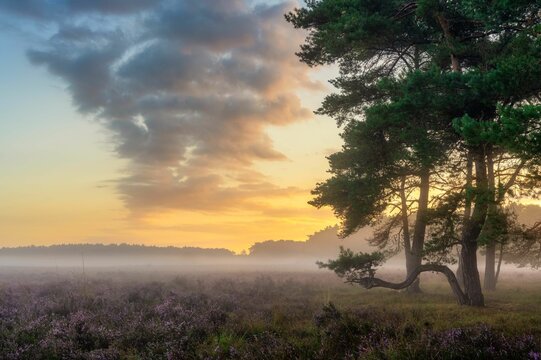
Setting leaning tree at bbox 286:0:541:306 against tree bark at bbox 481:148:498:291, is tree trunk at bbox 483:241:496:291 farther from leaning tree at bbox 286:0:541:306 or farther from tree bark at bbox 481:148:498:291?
leaning tree at bbox 286:0:541:306

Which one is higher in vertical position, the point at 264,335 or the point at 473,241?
the point at 473,241

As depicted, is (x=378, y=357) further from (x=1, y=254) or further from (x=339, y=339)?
(x=1, y=254)

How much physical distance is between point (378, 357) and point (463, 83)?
8.29 meters

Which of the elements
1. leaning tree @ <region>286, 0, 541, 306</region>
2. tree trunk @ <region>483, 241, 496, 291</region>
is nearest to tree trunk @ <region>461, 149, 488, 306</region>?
leaning tree @ <region>286, 0, 541, 306</region>

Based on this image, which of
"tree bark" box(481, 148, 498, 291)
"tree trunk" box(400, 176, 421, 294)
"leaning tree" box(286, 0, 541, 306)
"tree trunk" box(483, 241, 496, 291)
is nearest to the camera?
"leaning tree" box(286, 0, 541, 306)

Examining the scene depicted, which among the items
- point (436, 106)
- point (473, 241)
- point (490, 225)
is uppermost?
point (436, 106)

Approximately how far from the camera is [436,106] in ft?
38.8

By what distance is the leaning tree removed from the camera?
1055 centimetres

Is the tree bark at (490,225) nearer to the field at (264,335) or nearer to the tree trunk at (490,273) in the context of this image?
the tree trunk at (490,273)

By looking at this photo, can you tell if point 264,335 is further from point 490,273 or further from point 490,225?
point 490,273

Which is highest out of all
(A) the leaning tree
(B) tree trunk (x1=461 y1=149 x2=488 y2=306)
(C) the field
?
(A) the leaning tree

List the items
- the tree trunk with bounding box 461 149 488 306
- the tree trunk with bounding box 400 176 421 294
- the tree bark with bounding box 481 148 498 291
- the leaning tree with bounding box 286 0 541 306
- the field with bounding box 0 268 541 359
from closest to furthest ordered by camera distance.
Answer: the field with bounding box 0 268 541 359 < the leaning tree with bounding box 286 0 541 306 < the tree bark with bounding box 481 148 498 291 < the tree trunk with bounding box 461 149 488 306 < the tree trunk with bounding box 400 176 421 294

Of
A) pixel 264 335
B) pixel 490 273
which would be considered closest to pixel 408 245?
pixel 490 273

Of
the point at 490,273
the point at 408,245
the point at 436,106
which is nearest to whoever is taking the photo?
the point at 436,106
